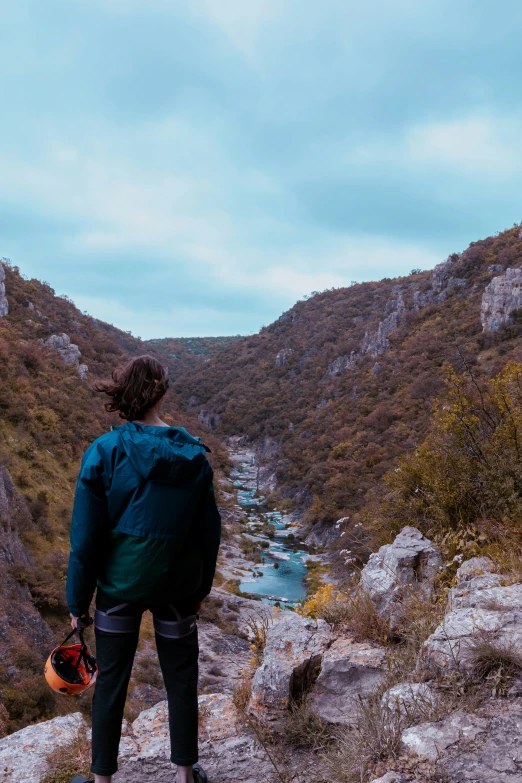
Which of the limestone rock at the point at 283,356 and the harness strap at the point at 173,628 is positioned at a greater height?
the limestone rock at the point at 283,356

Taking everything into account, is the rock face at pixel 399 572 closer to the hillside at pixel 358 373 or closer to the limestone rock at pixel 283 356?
the hillside at pixel 358 373

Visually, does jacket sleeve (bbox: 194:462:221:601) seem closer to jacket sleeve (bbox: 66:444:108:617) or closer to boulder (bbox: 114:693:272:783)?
jacket sleeve (bbox: 66:444:108:617)

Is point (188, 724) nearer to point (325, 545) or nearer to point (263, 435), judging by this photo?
point (325, 545)

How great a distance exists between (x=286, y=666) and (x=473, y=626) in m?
1.18

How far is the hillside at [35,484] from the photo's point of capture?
1220cm

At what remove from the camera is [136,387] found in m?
2.26

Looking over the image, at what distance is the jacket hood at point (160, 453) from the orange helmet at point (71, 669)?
1.01 m

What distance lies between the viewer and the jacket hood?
203cm

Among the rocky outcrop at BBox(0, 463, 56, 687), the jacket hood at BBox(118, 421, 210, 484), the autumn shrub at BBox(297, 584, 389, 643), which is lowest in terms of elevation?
the rocky outcrop at BBox(0, 463, 56, 687)

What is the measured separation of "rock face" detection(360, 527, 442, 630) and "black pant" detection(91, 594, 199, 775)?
1.49 metres

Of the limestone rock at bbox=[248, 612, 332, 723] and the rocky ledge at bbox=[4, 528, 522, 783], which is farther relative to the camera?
the limestone rock at bbox=[248, 612, 332, 723]

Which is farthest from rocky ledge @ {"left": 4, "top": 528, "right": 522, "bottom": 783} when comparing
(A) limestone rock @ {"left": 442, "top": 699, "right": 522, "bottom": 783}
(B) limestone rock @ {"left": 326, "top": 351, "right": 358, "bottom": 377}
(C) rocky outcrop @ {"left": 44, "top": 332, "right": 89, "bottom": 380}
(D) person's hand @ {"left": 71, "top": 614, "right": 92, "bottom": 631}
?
(B) limestone rock @ {"left": 326, "top": 351, "right": 358, "bottom": 377}

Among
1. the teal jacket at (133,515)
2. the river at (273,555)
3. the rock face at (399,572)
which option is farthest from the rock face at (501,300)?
the teal jacket at (133,515)

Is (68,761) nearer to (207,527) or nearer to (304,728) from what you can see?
(304,728)
